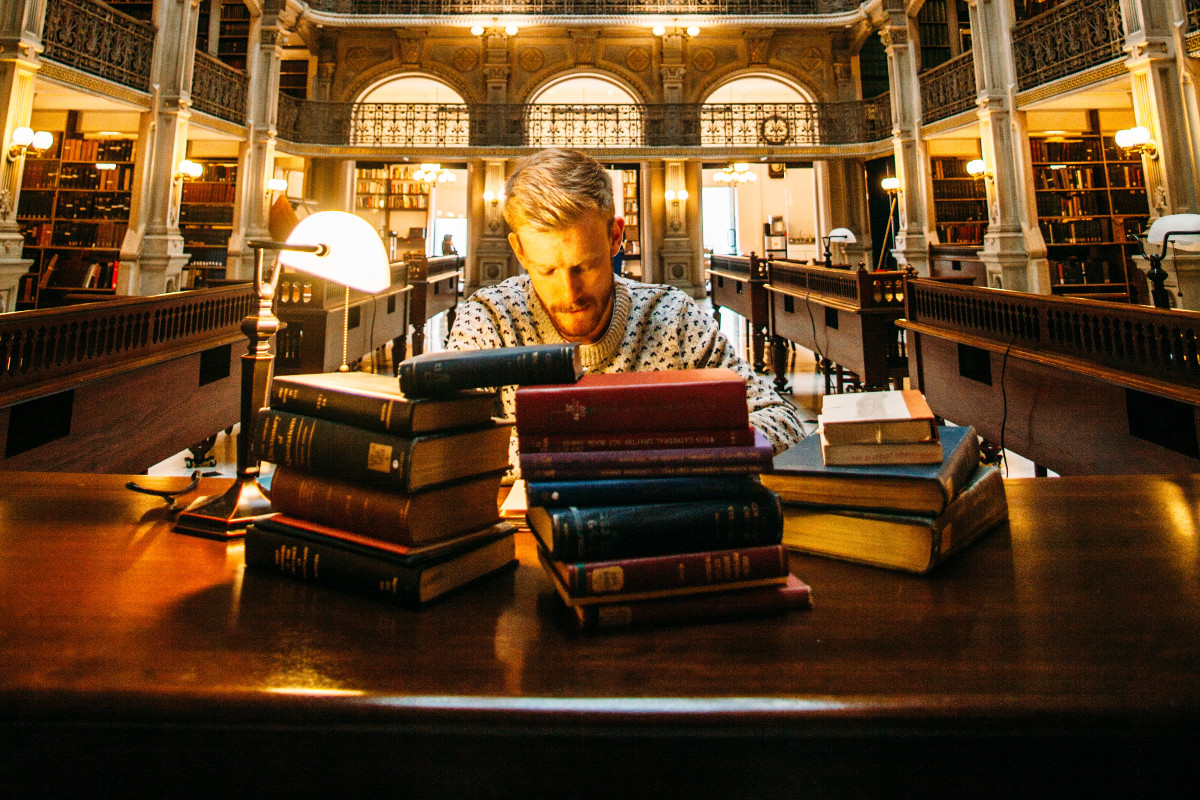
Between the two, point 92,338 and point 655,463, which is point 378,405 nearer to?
point 655,463

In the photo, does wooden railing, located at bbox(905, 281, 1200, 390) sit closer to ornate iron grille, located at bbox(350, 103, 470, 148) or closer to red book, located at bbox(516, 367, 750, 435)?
red book, located at bbox(516, 367, 750, 435)

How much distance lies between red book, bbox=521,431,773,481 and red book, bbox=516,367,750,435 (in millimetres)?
30

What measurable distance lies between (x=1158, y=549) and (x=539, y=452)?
0.86 m

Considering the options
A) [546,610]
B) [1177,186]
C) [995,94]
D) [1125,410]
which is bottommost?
[546,610]

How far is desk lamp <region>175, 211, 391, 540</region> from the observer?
1.01 m

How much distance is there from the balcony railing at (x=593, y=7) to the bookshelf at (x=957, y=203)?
4.27m

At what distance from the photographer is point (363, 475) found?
74 centimetres

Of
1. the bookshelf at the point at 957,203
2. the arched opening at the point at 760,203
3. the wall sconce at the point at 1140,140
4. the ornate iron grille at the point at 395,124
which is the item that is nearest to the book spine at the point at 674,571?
the wall sconce at the point at 1140,140

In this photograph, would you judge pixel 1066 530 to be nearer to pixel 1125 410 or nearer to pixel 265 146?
pixel 1125 410

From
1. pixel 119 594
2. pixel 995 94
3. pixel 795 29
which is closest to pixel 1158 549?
pixel 119 594

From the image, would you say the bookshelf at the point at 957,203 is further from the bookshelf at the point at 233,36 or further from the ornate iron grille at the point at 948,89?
the bookshelf at the point at 233,36

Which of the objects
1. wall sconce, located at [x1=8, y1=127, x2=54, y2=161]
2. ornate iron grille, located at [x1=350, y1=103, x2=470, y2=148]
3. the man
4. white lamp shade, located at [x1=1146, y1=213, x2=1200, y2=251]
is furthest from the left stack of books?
ornate iron grille, located at [x1=350, y1=103, x2=470, y2=148]

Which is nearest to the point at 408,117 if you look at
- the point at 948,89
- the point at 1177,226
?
the point at 948,89

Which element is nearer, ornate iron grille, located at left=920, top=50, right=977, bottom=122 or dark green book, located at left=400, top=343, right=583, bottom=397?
dark green book, located at left=400, top=343, right=583, bottom=397
